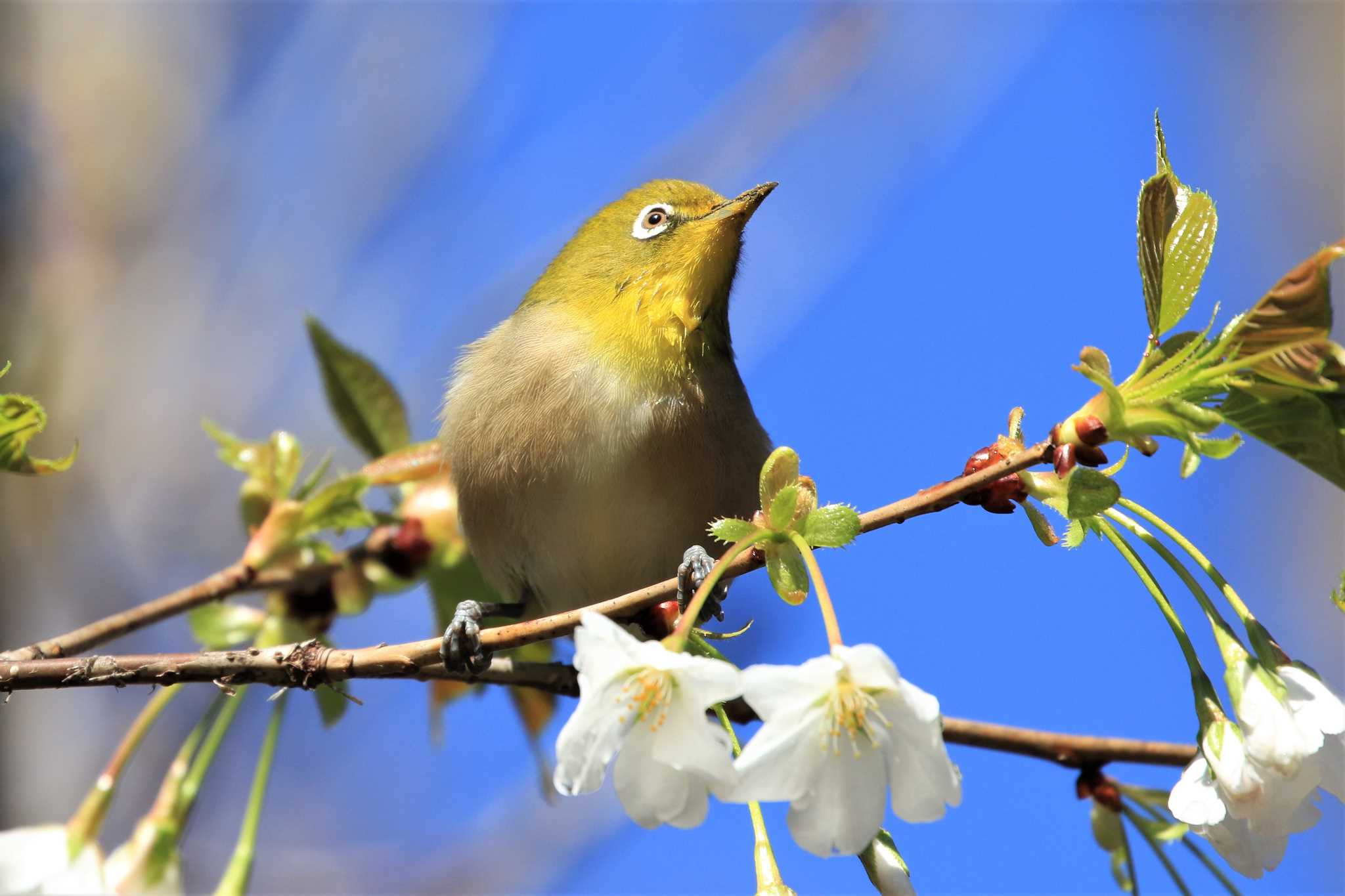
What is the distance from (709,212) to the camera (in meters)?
4.40

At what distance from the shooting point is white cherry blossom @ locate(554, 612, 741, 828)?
176cm

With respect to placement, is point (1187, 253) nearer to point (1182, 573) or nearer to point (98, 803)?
point (1182, 573)

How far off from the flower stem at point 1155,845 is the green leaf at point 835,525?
4.40 ft

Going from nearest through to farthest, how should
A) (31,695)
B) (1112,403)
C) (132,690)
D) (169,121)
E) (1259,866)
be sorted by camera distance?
(1112,403), (1259,866), (31,695), (132,690), (169,121)

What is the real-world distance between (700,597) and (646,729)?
245 millimetres

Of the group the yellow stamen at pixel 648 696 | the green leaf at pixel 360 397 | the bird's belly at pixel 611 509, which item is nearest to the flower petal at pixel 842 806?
the yellow stamen at pixel 648 696

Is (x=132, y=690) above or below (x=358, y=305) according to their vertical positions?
below

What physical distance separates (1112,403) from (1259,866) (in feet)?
2.81

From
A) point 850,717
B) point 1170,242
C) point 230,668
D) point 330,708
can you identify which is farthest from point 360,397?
point 1170,242

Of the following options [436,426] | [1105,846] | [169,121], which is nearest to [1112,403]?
[1105,846]

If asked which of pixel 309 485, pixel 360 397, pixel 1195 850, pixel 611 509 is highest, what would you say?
pixel 360 397

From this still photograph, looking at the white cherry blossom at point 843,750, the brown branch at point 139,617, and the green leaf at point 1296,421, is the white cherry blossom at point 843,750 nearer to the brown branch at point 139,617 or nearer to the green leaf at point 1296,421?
Answer: the green leaf at point 1296,421

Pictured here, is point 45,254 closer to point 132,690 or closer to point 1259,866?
point 132,690

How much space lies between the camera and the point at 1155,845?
2795mm
